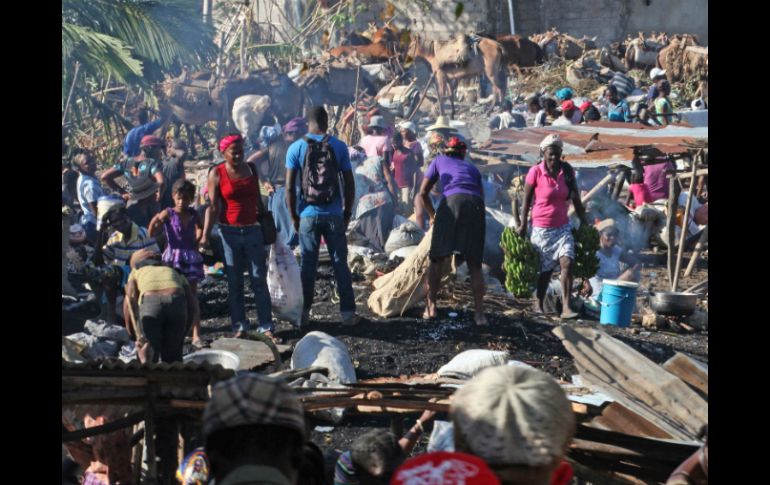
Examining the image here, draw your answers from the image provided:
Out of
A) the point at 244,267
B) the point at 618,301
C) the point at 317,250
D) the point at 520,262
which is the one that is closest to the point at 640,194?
the point at 618,301

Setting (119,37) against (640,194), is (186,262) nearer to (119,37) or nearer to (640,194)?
(119,37)

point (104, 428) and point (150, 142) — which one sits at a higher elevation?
point (150, 142)

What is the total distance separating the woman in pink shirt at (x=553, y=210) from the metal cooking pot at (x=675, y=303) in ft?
2.45

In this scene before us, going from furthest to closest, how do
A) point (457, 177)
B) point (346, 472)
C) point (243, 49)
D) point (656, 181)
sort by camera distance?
1. point (243, 49)
2. point (656, 181)
3. point (457, 177)
4. point (346, 472)

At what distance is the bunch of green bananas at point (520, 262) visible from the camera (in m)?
8.81

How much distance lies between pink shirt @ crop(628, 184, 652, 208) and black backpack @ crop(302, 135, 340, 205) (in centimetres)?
522

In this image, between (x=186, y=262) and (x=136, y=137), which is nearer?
(x=186, y=262)

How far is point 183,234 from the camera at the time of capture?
771 centimetres

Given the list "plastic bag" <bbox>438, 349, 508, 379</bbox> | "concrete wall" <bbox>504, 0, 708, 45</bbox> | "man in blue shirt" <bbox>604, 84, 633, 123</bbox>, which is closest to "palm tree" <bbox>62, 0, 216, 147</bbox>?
"plastic bag" <bbox>438, 349, 508, 379</bbox>

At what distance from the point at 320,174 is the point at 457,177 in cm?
118

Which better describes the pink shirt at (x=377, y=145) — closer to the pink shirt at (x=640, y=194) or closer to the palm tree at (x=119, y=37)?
the palm tree at (x=119, y=37)
